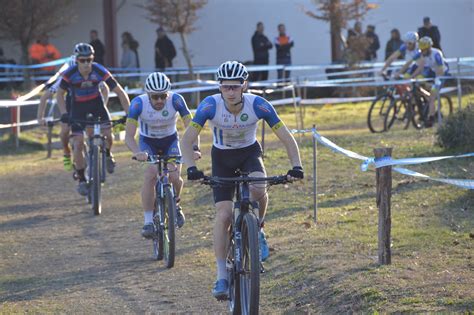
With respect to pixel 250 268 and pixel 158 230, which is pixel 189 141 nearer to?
pixel 250 268

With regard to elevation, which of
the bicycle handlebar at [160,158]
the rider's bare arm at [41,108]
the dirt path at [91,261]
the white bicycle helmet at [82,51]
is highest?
the white bicycle helmet at [82,51]

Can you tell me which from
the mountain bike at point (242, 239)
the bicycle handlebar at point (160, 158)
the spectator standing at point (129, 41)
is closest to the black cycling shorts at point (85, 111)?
the bicycle handlebar at point (160, 158)

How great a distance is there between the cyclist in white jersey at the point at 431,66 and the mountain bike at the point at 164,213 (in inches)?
393

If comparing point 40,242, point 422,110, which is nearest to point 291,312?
point 40,242

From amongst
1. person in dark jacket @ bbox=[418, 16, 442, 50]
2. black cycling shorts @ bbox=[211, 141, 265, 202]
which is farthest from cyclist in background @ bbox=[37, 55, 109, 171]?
person in dark jacket @ bbox=[418, 16, 442, 50]

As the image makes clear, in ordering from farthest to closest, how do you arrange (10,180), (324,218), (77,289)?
(10,180) → (324,218) → (77,289)

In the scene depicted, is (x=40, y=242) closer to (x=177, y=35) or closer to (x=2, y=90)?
(x=2, y=90)

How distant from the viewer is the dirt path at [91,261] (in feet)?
28.3

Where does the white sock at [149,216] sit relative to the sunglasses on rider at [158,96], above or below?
below

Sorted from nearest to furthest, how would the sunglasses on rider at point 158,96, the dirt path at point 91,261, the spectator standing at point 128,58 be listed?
the dirt path at point 91,261, the sunglasses on rider at point 158,96, the spectator standing at point 128,58

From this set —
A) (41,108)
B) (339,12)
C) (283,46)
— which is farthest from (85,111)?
(339,12)

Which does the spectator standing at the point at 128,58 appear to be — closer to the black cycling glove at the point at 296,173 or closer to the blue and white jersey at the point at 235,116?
the blue and white jersey at the point at 235,116

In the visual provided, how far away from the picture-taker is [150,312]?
824 cm

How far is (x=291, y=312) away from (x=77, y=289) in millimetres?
2202
